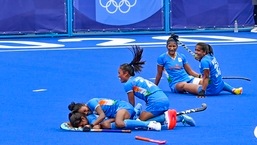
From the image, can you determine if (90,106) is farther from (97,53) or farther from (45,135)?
(97,53)

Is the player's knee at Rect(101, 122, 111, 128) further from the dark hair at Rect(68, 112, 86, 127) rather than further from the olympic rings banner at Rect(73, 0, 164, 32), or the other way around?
the olympic rings banner at Rect(73, 0, 164, 32)

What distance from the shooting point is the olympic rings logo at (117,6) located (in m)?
22.5

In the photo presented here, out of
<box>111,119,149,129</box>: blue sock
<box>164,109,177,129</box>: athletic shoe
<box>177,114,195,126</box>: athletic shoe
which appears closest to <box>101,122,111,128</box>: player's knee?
<box>111,119,149,129</box>: blue sock

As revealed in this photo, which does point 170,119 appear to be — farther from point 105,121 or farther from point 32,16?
point 32,16

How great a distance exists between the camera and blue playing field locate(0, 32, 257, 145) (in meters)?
9.16

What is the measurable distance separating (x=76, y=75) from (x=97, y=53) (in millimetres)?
3821

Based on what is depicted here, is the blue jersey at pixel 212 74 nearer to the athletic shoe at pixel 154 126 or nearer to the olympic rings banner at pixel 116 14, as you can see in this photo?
the athletic shoe at pixel 154 126

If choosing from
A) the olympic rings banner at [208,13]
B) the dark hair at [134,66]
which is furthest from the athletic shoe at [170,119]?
the olympic rings banner at [208,13]

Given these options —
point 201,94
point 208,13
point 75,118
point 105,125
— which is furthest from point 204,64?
point 208,13

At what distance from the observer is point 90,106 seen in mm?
9516

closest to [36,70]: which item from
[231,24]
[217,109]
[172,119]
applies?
[217,109]

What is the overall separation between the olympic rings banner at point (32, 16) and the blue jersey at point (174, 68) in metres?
10.2

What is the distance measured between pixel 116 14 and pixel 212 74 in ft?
35.2

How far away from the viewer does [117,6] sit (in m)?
22.6
